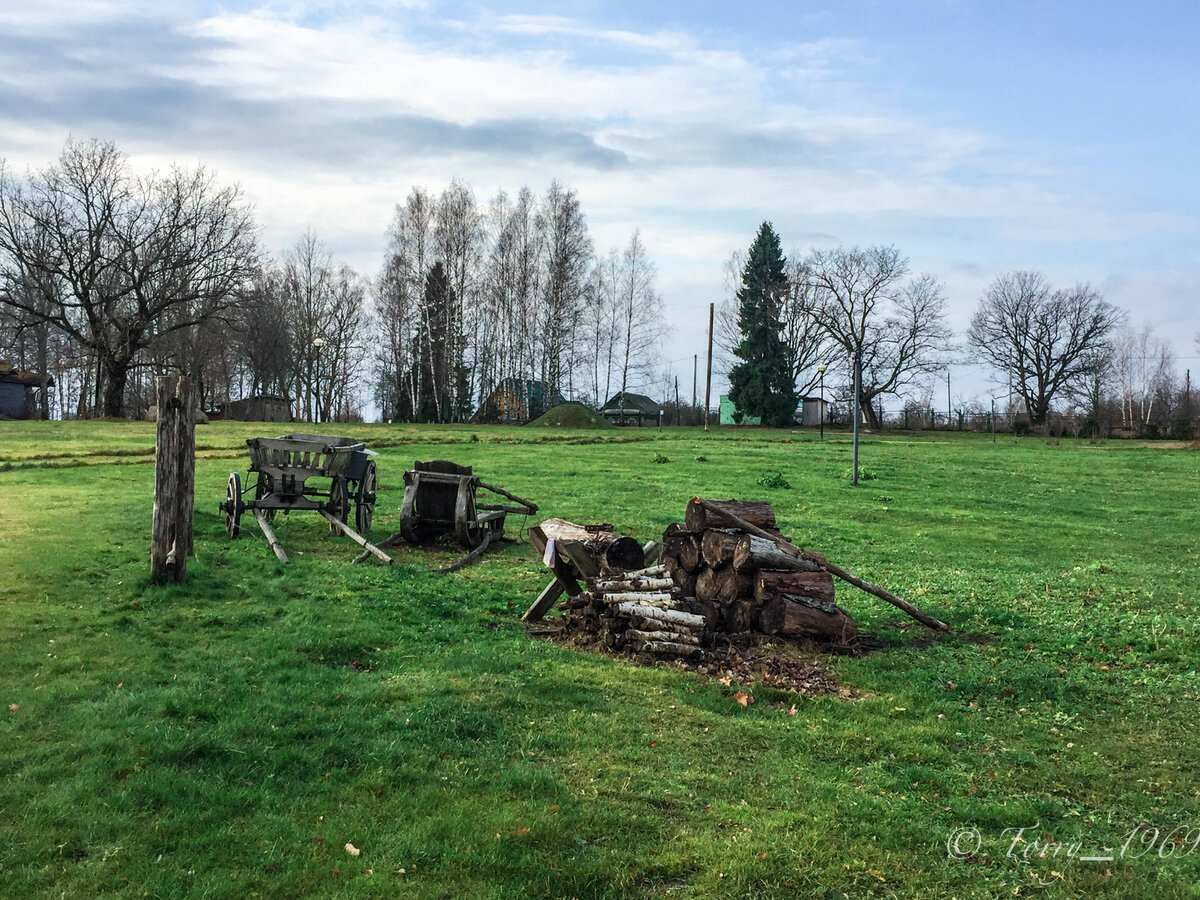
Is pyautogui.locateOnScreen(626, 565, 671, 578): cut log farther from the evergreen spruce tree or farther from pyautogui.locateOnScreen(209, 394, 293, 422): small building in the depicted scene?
pyautogui.locateOnScreen(209, 394, 293, 422): small building

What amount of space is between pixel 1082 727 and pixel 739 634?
10.2ft

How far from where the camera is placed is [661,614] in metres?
8.43

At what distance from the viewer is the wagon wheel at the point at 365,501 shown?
46.0ft

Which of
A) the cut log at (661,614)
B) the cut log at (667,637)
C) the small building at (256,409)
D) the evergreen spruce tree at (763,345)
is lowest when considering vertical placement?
the cut log at (667,637)

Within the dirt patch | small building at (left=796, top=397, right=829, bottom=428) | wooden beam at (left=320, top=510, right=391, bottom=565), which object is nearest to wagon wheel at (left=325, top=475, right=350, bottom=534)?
wooden beam at (left=320, top=510, right=391, bottom=565)

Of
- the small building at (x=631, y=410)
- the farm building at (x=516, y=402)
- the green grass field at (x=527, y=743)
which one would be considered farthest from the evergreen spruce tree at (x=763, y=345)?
the green grass field at (x=527, y=743)

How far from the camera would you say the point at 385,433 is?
3847cm

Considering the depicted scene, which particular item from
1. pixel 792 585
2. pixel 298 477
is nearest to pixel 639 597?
pixel 792 585

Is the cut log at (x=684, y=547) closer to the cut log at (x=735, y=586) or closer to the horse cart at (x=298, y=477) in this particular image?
the cut log at (x=735, y=586)

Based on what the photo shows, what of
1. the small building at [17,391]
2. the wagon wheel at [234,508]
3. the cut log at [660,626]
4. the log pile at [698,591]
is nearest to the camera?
the cut log at [660,626]

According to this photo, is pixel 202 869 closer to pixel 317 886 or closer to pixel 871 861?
pixel 317 886

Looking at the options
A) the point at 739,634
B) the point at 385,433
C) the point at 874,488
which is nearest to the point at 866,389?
the point at 385,433

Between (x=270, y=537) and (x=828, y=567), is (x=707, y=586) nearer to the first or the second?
(x=828, y=567)

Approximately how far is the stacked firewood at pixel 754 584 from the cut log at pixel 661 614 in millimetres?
438
